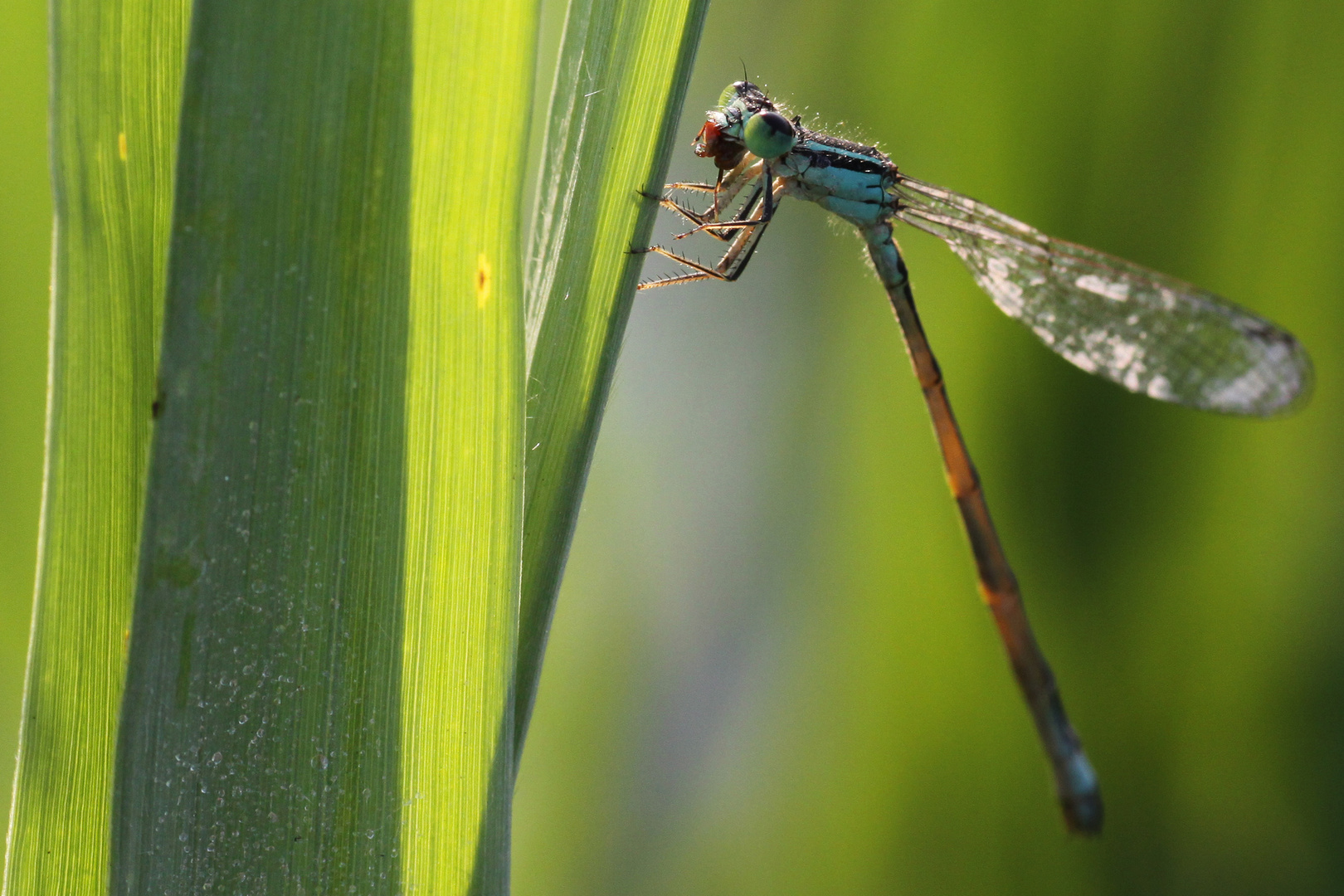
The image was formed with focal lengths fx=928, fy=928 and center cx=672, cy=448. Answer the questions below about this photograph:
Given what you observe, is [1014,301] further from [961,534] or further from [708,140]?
[708,140]

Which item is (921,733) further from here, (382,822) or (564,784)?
(382,822)

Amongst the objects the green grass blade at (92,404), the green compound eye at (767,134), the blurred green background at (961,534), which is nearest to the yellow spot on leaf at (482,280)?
the green grass blade at (92,404)

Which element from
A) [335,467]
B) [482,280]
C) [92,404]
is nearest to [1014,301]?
[482,280]

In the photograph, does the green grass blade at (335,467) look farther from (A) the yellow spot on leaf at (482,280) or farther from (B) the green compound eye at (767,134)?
(B) the green compound eye at (767,134)

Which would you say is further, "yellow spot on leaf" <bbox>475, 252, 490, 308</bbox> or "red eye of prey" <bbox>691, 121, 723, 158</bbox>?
"red eye of prey" <bbox>691, 121, 723, 158</bbox>

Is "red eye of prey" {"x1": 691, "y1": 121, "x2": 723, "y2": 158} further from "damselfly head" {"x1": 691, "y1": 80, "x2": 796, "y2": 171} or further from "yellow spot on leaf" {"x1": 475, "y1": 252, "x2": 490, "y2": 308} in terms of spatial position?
"yellow spot on leaf" {"x1": 475, "y1": 252, "x2": 490, "y2": 308}

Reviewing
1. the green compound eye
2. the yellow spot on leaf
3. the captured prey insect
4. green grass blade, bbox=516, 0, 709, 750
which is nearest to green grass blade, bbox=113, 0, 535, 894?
the yellow spot on leaf
